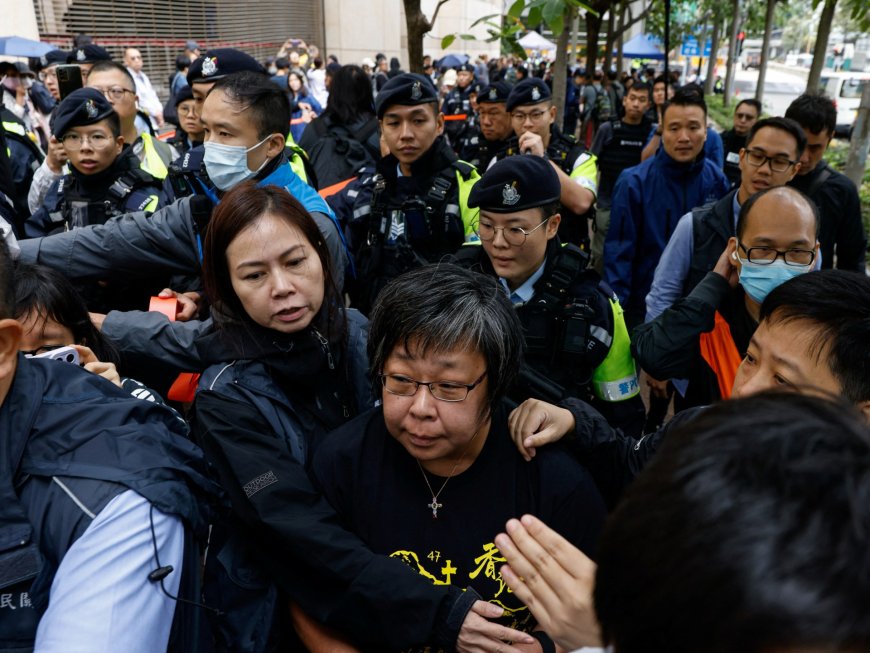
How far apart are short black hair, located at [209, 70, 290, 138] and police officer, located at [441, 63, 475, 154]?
6801 mm

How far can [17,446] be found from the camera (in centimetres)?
125

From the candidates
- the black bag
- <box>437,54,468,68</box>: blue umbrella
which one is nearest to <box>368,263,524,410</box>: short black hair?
the black bag

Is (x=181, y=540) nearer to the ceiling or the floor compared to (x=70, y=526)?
nearer to the floor

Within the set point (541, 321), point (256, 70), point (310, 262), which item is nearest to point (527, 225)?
point (541, 321)

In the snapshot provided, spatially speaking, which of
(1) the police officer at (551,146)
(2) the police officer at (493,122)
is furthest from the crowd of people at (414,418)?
(2) the police officer at (493,122)

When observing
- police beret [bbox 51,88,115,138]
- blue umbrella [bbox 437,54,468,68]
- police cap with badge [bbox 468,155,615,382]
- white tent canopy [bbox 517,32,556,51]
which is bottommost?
police cap with badge [bbox 468,155,615,382]

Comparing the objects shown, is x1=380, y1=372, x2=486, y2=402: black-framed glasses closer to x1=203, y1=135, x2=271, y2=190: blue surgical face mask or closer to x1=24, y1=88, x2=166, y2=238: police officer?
x1=203, y1=135, x2=271, y2=190: blue surgical face mask

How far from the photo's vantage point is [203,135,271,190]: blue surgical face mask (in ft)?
10.0

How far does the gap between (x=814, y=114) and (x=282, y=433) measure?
12.4 feet

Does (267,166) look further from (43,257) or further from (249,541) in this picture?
(249,541)

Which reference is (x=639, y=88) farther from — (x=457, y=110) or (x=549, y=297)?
(x=457, y=110)

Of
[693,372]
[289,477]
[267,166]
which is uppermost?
[267,166]

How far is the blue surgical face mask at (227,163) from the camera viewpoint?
3.05 meters

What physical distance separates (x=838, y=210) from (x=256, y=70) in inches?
126
